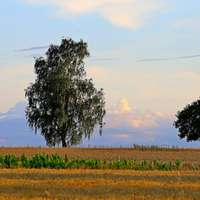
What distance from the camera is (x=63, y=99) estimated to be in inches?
1820

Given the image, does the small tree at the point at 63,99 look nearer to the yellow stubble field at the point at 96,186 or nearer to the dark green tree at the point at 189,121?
the dark green tree at the point at 189,121

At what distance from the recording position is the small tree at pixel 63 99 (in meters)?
46.2

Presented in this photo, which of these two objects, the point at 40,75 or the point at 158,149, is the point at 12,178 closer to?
the point at 158,149

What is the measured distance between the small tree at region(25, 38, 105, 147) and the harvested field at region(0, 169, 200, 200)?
28029mm

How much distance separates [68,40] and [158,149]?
18108 mm

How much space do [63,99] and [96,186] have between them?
3196cm

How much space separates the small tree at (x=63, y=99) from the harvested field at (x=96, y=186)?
2803cm

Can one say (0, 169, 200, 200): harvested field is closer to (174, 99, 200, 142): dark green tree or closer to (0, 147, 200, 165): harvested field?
(0, 147, 200, 165): harvested field

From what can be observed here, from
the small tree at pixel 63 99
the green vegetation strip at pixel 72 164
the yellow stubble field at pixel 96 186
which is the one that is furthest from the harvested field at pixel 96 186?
the small tree at pixel 63 99

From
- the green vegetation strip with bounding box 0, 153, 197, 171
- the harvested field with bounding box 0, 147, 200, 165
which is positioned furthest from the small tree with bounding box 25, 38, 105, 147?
the green vegetation strip with bounding box 0, 153, 197, 171

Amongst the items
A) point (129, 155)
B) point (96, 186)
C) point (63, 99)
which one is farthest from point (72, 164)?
point (63, 99)

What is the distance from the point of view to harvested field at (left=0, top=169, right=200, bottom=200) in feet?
41.4

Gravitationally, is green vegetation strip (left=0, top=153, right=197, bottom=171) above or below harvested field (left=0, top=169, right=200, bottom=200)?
above

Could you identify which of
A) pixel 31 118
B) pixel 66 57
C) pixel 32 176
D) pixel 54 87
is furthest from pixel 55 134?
pixel 32 176
